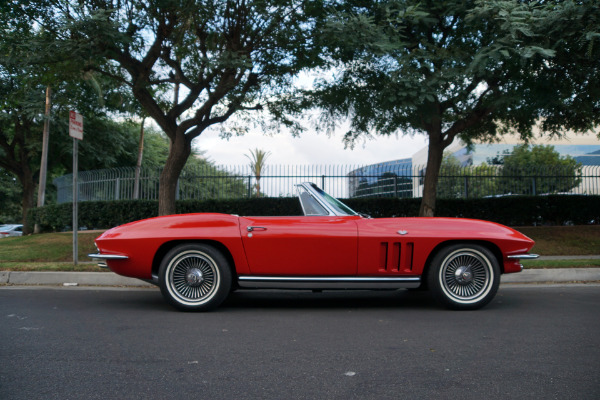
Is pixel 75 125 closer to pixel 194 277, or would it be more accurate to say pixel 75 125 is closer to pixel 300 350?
pixel 194 277

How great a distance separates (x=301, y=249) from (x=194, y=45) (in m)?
8.84

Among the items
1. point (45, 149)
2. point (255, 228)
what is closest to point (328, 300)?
point (255, 228)

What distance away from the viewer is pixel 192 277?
529cm

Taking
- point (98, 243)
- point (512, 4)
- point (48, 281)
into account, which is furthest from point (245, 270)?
point (512, 4)

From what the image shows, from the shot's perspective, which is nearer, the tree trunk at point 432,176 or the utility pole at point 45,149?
the tree trunk at point 432,176

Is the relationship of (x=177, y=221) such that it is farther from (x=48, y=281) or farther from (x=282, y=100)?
(x=282, y=100)

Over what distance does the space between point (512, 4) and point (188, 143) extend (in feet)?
25.1

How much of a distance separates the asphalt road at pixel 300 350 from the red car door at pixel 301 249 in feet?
1.58

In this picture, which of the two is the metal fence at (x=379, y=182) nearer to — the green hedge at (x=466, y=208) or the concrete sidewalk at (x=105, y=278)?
the green hedge at (x=466, y=208)

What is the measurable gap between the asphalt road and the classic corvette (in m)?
0.30

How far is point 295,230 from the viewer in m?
5.29

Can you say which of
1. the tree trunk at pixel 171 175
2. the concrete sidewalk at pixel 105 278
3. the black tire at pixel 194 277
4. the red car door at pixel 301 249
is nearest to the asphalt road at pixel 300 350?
the black tire at pixel 194 277

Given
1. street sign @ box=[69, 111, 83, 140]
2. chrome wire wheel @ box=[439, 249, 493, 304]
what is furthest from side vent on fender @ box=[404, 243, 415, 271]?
street sign @ box=[69, 111, 83, 140]

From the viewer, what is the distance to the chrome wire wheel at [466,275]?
5.36m
